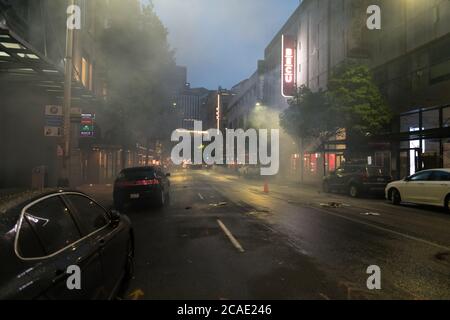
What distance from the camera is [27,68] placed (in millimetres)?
12344

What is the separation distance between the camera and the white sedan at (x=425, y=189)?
1256 centimetres

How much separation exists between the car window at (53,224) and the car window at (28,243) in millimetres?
44

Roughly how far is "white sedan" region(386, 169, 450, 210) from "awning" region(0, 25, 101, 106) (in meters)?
12.3

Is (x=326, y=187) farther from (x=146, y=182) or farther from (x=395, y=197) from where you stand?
(x=146, y=182)

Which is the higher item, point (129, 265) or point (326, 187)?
point (326, 187)

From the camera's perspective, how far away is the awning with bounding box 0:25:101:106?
9.59 m

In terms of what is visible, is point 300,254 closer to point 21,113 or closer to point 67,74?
point 67,74

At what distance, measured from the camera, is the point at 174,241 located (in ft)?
25.9

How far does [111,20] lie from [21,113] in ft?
52.8

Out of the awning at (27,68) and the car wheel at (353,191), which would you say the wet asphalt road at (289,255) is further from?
the car wheel at (353,191)

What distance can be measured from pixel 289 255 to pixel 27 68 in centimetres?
1006

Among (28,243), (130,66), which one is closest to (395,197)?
(28,243)
